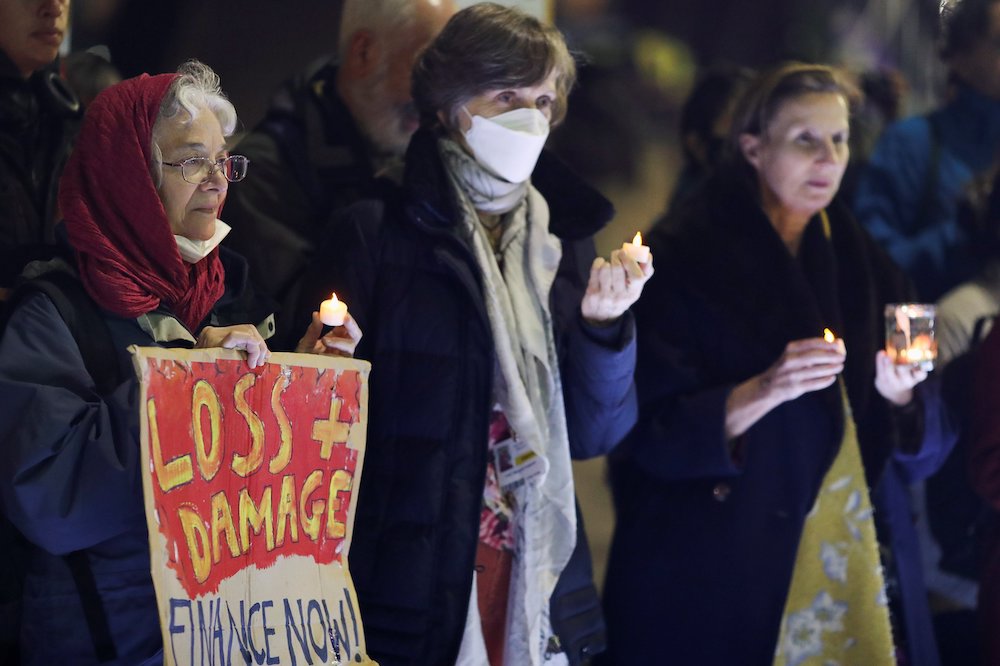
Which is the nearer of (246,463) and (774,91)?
(246,463)

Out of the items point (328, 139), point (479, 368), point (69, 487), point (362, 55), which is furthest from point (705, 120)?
point (69, 487)

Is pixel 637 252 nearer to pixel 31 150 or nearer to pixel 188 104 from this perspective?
pixel 188 104

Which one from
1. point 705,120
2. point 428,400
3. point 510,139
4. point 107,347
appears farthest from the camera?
point 705,120

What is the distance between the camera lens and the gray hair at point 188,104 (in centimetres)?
262

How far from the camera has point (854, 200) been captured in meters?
4.64

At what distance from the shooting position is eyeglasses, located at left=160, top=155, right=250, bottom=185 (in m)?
2.63

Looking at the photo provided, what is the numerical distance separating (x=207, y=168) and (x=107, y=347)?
401mm

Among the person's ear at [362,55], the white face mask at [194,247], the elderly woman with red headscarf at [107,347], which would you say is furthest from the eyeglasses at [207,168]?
the person's ear at [362,55]

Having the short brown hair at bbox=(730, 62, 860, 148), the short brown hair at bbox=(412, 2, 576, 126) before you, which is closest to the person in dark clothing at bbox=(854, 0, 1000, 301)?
the short brown hair at bbox=(730, 62, 860, 148)

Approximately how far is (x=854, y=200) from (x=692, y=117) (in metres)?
0.65

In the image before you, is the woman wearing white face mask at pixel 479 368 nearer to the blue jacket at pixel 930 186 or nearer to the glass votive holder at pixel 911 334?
Answer: the glass votive holder at pixel 911 334

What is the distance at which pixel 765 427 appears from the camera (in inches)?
145

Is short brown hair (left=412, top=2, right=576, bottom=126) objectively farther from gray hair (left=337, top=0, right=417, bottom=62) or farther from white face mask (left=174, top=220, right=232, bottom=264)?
white face mask (left=174, top=220, right=232, bottom=264)

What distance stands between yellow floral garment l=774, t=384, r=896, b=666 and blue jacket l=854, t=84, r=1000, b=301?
1122mm
